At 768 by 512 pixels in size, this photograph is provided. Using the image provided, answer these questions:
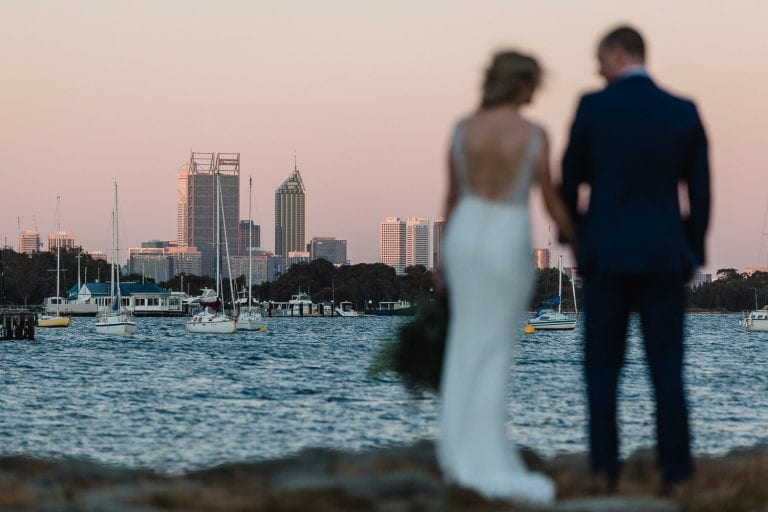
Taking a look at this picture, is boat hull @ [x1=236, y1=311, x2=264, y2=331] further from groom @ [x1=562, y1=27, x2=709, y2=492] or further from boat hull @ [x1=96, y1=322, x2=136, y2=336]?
groom @ [x1=562, y1=27, x2=709, y2=492]

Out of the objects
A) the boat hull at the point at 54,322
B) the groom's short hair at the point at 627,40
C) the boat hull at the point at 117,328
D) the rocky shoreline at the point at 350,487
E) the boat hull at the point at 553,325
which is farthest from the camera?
the boat hull at the point at 54,322

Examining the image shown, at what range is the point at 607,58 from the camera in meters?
7.99

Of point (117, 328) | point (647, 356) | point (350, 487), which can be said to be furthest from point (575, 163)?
point (117, 328)

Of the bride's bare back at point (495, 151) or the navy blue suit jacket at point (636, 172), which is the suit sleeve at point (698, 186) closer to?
the navy blue suit jacket at point (636, 172)

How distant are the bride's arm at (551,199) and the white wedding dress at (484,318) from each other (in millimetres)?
53

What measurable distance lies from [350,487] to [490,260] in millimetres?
1452

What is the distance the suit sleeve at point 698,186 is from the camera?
7902 millimetres

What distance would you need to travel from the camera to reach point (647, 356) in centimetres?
802

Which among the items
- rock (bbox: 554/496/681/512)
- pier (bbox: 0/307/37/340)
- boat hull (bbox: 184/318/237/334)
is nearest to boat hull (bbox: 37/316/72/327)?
boat hull (bbox: 184/318/237/334)

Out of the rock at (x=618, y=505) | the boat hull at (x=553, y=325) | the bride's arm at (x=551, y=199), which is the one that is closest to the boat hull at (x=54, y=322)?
the boat hull at (x=553, y=325)

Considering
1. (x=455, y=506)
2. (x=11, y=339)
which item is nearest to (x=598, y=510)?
(x=455, y=506)

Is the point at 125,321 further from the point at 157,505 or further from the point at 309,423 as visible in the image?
the point at 157,505

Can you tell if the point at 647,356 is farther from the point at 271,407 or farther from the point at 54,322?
the point at 54,322

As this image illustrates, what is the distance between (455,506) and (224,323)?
352ft
